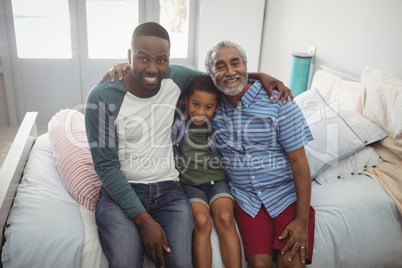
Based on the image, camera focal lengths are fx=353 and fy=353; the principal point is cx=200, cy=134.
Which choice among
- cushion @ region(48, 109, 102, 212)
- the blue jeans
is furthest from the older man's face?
cushion @ region(48, 109, 102, 212)

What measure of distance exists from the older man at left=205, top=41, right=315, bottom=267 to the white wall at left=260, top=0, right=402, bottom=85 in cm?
90

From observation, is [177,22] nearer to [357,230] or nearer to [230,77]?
[230,77]

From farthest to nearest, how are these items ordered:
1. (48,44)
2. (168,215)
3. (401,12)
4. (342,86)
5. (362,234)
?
1. (48,44)
2. (342,86)
3. (401,12)
4. (362,234)
5. (168,215)

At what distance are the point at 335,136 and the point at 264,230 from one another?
624 millimetres

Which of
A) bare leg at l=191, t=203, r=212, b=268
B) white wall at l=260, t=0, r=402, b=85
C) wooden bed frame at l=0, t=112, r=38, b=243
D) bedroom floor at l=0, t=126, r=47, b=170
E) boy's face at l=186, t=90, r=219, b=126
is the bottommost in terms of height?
bedroom floor at l=0, t=126, r=47, b=170

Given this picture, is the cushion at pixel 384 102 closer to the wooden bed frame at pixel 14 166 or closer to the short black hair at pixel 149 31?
the short black hair at pixel 149 31

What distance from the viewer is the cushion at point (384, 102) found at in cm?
166

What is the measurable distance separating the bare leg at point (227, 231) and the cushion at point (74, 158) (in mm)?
513

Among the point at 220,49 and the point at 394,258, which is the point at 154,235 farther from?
the point at 394,258

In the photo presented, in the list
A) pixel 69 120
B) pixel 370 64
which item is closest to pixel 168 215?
pixel 69 120

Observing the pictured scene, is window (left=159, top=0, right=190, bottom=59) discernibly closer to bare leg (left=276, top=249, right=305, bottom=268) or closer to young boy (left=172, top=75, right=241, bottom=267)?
young boy (left=172, top=75, right=241, bottom=267)

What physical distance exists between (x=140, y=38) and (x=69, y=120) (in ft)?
2.61

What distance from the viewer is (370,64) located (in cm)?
213

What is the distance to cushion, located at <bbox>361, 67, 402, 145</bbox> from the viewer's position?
5.44 feet
